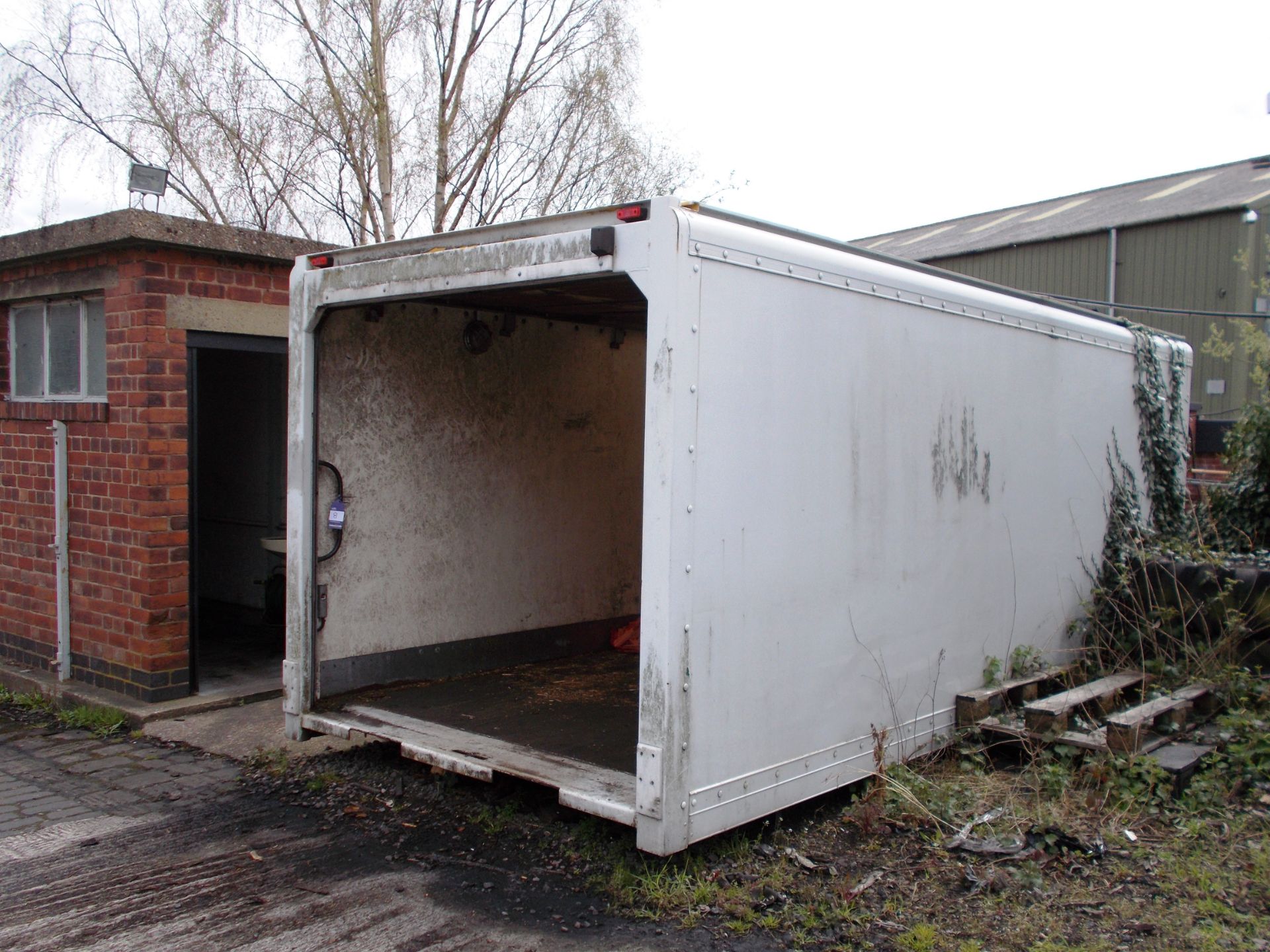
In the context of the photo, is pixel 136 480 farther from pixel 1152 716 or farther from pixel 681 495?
pixel 1152 716

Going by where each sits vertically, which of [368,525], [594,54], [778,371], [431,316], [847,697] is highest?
[594,54]

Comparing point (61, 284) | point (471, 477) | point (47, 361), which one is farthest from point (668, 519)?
point (47, 361)

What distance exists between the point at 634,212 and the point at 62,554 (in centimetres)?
518

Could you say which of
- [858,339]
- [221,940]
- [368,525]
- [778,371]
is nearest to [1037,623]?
[858,339]

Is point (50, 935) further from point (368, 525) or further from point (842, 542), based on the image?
point (842, 542)

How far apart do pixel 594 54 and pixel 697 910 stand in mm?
15313

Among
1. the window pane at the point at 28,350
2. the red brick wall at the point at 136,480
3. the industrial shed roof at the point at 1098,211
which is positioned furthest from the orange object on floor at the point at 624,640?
the industrial shed roof at the point at 1098,211

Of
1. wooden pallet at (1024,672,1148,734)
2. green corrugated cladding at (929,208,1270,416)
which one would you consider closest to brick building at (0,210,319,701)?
wooden pallet at (1024,672,1148,734)

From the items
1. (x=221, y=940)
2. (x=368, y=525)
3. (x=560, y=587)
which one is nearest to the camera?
(x=221, y=940)

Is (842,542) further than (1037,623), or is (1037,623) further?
(1037,623)

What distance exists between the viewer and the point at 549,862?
4129 mm

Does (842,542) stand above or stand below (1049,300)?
below

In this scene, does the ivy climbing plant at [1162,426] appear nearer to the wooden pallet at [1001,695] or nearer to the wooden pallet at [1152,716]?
the wooden pallet at [1152,716]

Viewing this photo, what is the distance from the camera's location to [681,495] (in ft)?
11.4
